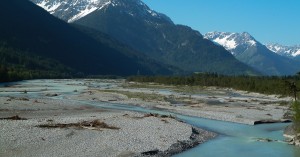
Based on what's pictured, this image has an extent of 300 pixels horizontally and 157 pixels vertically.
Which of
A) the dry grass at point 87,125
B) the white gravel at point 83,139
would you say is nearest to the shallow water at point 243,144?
the white gravel at point 83,139

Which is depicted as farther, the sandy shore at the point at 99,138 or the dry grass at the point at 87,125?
the dry grass at the point at 87,125

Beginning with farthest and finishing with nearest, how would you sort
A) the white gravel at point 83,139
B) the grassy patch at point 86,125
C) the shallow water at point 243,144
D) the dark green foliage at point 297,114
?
the dark green foliage at point 297,114 → the grassy patch at point 86,125 → the shallow water at point 243,144 → the white gravel at point 83,139

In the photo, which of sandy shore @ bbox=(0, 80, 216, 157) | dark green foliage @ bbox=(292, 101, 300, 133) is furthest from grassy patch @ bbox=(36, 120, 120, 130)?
dark green foliage @ bbox=(292, 101, 300, 133)

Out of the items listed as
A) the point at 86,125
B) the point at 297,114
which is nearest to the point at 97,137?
the point at 86,125

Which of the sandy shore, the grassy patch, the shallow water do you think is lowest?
the shallow water

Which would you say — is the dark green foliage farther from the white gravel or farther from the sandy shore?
the white gravel

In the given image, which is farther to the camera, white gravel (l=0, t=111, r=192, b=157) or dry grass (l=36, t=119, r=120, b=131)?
dry grass (l=36, t=119, r=120, b=131)

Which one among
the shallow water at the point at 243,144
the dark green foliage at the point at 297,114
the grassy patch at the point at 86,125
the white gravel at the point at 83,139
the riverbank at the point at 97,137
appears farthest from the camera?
the dark green foliage at the point at 297,114

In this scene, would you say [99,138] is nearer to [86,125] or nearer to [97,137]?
[97,137]

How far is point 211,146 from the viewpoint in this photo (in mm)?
43375

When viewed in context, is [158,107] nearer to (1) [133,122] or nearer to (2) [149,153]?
(1) [133,122]

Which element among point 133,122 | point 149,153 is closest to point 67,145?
point 149,153

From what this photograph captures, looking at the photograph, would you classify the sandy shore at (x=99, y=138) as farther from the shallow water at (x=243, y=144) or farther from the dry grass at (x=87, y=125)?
the shallow water at (x=243, y=144)

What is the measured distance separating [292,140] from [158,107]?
39516mm
